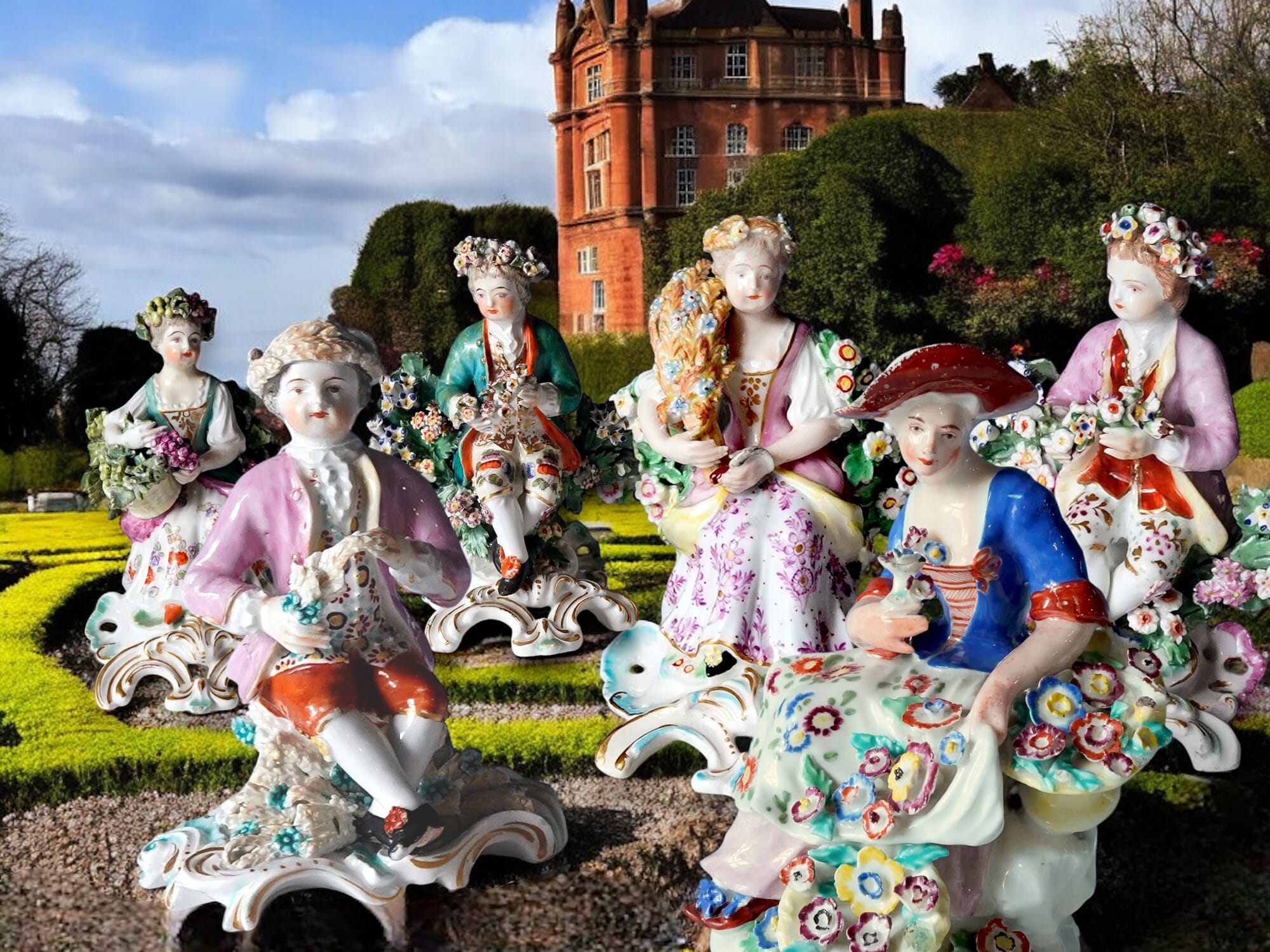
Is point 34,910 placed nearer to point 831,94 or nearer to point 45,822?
point 45,822

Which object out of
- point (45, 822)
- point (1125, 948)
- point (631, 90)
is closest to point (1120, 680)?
point (1125, 948)

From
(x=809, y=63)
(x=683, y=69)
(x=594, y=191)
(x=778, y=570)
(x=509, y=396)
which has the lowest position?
(x=778, y=570)

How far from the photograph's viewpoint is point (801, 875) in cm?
324

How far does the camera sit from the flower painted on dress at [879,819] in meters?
3.13

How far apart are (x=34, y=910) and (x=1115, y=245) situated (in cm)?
414

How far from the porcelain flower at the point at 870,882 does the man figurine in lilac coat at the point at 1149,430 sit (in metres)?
2.41

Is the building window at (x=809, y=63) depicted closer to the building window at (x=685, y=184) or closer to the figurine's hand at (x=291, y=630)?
the building window at (x=685, y=184)

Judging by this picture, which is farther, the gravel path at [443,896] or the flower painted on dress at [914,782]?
the gravel path at [443,896]

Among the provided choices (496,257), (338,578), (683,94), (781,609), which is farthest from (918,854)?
(683,94)

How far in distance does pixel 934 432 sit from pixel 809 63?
12.9m

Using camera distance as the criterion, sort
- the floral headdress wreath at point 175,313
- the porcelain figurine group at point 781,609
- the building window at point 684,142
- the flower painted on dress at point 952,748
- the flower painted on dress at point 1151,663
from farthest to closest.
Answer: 1. the building window at point 684,142
2. the floral headdress wreath at point 175,313
3. the flower painted on dress at point 1151,663
4. the porcelain figurine group at point 781,609
5. the flower painted on dress at point 952,748

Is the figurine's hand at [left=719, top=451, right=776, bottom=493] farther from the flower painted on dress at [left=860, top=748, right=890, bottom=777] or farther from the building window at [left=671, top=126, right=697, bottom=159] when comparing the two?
the building window at [left=671, top=126, right=697, bottom=159]

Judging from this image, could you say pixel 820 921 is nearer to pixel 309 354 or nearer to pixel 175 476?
pixel 309 354

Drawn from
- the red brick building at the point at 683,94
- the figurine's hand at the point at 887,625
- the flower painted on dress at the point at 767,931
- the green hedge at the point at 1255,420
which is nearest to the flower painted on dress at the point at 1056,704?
the figurine's hand at the point at 887,625
